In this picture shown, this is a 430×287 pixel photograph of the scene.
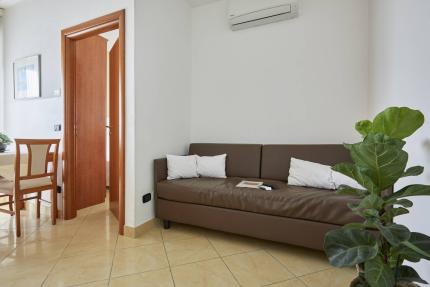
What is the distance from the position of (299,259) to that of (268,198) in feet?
1.73

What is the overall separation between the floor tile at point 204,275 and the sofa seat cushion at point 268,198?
0.50 metres

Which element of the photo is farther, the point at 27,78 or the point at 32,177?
the point at 27,78

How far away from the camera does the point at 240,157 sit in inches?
106

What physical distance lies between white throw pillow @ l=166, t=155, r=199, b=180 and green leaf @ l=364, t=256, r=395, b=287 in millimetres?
1861

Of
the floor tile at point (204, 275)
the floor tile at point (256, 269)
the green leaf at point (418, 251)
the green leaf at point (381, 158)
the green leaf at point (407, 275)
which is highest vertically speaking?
the green leaf at point (381, 158)

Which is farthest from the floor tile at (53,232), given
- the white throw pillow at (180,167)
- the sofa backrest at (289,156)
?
the sofa backrest at (289,156)

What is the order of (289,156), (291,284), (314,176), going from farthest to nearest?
(289,156) < (314,176) < (291,284)

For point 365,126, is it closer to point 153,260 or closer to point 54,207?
point 153,260

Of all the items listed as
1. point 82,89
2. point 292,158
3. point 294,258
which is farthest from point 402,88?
point 82,89

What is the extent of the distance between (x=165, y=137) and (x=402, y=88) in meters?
2.13

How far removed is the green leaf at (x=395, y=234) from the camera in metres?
0.81

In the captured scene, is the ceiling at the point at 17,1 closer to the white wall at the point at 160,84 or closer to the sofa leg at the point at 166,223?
the white wall at the point at 160,84

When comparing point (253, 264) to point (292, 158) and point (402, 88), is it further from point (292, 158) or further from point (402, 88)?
point (402, 88)

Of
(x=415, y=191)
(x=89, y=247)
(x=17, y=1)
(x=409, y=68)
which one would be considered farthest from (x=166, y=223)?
(x=17, y=1)
